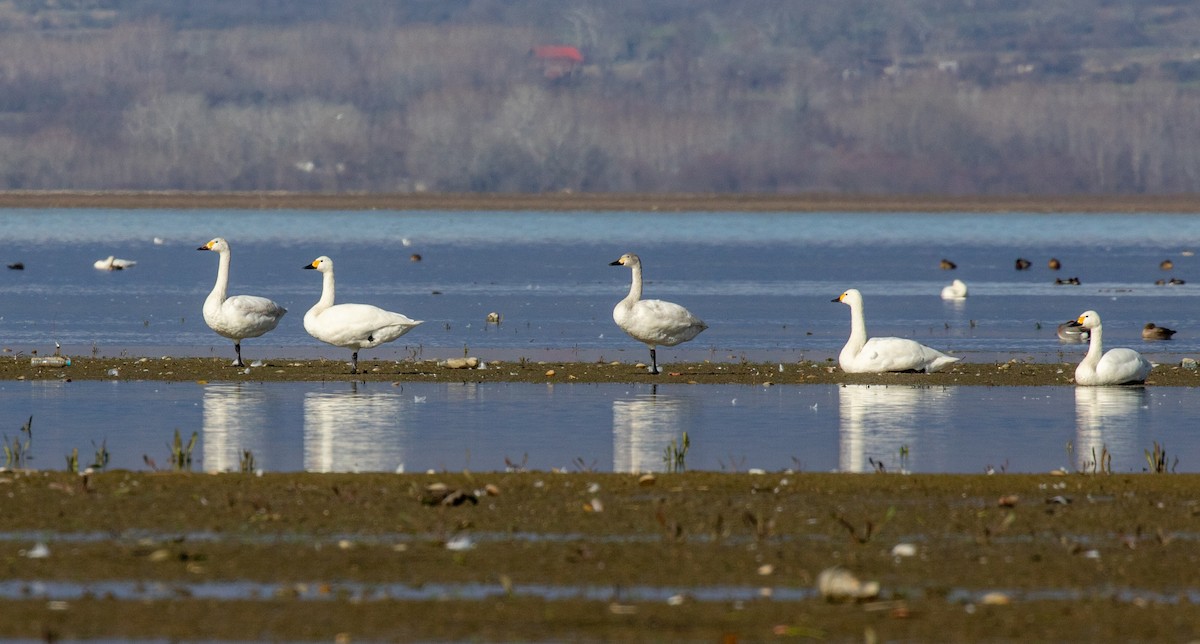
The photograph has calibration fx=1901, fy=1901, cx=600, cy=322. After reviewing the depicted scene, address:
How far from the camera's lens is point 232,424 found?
1991 centimetres

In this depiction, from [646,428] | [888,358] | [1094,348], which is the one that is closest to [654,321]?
[888,358]

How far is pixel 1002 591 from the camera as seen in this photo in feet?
36.4

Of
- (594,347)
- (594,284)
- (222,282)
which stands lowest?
(594,347)

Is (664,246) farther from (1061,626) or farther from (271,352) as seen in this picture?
(1061,626)

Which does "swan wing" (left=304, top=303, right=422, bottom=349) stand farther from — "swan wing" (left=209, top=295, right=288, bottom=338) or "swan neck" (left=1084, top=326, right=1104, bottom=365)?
"swan neck" (left=1084, top=326, right=1104, bottom=365)

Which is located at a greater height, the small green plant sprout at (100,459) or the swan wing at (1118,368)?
the swan wing at (1118,368)

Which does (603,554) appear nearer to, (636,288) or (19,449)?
(19,449)

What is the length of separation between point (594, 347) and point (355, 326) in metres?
6.66

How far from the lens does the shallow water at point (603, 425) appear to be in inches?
683

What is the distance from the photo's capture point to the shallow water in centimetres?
1734

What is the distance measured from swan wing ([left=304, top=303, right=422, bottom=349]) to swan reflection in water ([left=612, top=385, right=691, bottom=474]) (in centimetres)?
406

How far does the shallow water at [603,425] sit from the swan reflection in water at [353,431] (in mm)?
22

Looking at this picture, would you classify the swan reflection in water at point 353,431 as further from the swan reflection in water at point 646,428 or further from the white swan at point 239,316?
the white swan at point 239,316

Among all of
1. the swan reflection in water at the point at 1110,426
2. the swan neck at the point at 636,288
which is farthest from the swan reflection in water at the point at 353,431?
the swan reflection in water at the point at 1110,426
